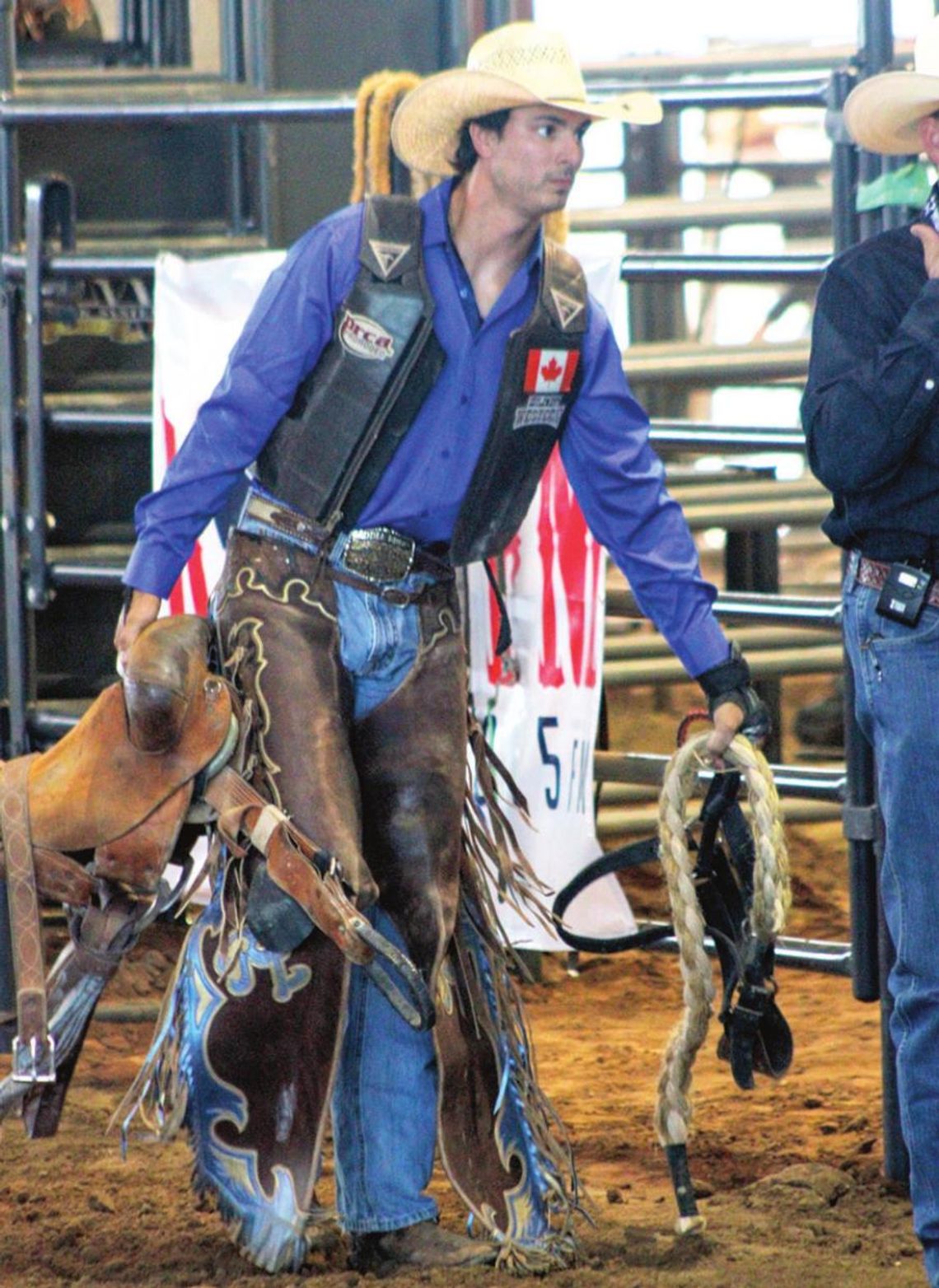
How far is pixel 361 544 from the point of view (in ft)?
11.4

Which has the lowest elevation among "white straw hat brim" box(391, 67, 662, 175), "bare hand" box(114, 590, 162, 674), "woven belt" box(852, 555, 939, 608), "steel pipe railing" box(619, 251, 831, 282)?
"bare hand" box(114, 590, 162, 674)

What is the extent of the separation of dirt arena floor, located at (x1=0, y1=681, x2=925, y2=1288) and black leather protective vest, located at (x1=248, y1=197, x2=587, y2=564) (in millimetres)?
1190

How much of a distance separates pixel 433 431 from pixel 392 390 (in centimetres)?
11

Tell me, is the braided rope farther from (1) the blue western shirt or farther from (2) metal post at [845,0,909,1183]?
(2) metal post at [845,0,909,1183]

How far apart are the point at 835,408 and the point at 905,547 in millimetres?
244

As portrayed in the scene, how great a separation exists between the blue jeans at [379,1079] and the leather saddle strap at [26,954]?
1.60 ft

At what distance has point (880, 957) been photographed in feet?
12.9

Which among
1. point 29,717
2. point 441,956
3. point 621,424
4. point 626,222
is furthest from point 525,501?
point 626,222

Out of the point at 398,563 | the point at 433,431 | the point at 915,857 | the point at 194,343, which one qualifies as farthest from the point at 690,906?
the point at 194,343

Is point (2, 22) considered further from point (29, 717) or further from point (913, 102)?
point (913, 102)

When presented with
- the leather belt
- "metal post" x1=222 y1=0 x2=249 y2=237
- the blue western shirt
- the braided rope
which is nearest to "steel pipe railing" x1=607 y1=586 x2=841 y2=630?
the blue western shirt

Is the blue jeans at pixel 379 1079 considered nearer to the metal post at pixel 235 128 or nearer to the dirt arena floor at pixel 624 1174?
the dirt arena floor at pixel 624 1174

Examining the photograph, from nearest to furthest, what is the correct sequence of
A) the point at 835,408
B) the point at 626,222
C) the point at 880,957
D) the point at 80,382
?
the point at 835,408, the point at 880,957, the point at 80,382, the point at 626,222

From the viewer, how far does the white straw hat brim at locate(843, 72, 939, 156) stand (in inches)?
128
